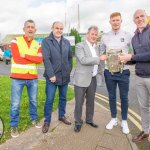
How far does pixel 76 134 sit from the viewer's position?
567 centimetres

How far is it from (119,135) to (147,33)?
2109mm

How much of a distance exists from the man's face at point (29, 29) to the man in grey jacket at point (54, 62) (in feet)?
1.02

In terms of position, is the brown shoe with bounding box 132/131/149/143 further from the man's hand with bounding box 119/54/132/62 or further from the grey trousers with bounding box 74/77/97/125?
the man's hand with bounding box 119/54/132/62

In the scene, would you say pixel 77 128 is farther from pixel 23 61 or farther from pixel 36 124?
pixel 23 61

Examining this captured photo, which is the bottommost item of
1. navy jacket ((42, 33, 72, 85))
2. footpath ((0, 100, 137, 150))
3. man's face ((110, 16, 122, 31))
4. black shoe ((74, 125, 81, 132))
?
footpath ((0, 100, 137, 150))

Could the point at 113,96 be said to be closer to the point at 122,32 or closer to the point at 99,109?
the point at 122,32

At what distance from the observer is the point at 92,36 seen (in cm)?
564

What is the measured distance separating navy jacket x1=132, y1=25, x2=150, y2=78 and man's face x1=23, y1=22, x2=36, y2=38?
195 centimetres

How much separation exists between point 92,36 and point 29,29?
1.24 metres

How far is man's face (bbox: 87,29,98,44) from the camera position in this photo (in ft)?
18.4

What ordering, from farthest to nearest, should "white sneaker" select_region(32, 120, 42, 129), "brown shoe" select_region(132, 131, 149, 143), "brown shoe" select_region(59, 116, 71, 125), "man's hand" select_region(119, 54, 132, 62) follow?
"brown shoe" select_region(59, 116, 71, 125), "white sneaker" select_region(32, 120, 42, 129), "brown shoe" select_region(132, 131, 149, 143), "man's hand" select_region(119, 54, 132, 62)

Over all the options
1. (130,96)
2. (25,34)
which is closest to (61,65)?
(25,34)

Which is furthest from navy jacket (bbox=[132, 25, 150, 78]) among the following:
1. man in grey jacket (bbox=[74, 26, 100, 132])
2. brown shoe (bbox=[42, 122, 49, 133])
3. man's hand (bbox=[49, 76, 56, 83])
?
brown shoe (bbox=[42, 122, 49, 133])

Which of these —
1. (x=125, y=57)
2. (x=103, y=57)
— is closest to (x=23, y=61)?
(x=103, y=57)
